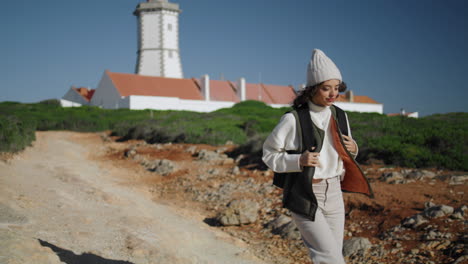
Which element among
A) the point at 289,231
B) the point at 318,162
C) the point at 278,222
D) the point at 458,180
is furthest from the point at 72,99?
the point at 318,162

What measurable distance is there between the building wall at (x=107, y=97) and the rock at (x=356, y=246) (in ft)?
94.6

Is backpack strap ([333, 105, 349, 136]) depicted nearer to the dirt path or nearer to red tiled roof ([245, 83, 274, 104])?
the dirt path

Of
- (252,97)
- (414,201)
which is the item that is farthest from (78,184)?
(252,97)

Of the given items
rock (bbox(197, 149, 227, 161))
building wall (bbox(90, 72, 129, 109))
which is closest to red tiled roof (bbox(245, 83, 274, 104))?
building wall (bbox(90, 72, 129, 109))

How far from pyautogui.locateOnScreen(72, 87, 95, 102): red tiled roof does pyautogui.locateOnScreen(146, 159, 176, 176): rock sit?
2974 centimetres

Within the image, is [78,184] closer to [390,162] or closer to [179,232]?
[179,232]

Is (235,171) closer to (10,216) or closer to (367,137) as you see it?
(367,137)

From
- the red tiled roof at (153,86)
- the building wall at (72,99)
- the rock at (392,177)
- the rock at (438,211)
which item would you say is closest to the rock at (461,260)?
the rock at (438,211)

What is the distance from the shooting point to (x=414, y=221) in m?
5.15

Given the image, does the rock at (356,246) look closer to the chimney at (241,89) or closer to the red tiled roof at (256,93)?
the chimney at (241,89)

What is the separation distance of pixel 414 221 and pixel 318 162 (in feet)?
10.8

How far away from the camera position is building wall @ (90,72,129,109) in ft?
107

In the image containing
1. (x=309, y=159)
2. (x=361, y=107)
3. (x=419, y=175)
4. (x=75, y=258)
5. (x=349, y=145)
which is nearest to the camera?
(x=309, y=159)

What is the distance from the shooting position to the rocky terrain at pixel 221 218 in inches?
168
